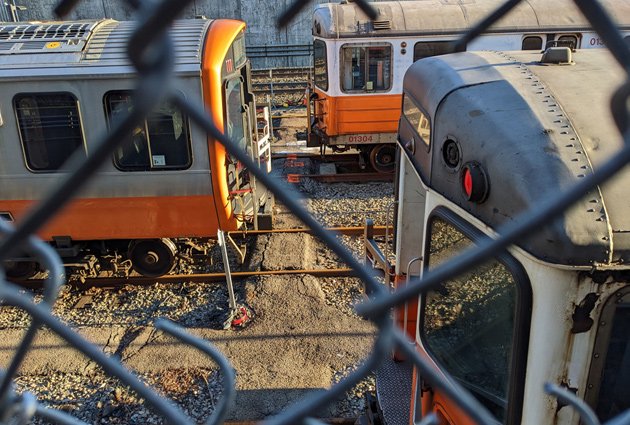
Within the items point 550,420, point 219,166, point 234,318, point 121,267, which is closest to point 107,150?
point 550,420

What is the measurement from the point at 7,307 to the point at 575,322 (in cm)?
698

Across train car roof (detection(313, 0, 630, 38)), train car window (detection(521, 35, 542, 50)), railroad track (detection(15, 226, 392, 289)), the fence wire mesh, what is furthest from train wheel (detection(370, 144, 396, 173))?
the fence wire mesh

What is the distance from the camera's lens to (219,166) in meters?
6.61

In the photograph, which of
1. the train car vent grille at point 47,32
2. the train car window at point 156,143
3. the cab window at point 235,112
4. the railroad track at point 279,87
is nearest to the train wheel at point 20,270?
the train car window at point 156,143

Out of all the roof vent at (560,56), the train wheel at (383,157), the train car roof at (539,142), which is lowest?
the train wheel at (383,157)

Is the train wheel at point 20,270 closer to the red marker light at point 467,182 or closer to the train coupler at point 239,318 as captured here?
the train coupler at point 239,318

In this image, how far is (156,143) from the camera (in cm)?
659

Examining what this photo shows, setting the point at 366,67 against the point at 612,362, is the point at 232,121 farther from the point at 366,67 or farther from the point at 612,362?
the point at 612,362

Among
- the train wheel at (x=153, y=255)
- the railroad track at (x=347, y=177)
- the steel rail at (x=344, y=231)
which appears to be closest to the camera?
the train wheel at (x=153, y=255)

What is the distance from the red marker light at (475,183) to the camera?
2.11 metres

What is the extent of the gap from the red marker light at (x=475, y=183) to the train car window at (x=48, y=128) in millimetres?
5698

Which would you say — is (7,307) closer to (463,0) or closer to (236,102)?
(236,102)

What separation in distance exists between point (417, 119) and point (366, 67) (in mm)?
7891

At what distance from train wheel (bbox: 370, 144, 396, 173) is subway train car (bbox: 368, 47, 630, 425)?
8556mm
